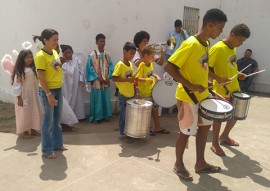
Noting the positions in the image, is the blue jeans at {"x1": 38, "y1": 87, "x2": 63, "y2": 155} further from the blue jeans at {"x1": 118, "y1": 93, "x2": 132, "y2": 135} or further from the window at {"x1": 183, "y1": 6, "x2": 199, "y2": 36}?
the window at {"x1": 183, "y1": 6, "x2": 199, "y2": 36}

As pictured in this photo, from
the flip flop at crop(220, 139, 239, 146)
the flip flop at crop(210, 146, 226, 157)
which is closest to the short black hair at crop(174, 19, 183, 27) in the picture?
the flip flop at crop(220, 139, 239, 146)

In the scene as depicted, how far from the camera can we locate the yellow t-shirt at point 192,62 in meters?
3.46

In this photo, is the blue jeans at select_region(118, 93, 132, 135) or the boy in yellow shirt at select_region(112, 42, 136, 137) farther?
the blue jeans at select_region(118, 93, 132, 135)

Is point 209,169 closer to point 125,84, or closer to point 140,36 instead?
point 125,84

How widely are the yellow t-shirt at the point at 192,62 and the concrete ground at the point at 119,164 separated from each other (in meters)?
1.14

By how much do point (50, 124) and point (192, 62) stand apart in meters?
2.21

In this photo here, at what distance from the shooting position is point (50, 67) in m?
4.11

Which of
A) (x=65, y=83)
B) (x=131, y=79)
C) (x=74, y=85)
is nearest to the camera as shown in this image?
(x=131, y=79)

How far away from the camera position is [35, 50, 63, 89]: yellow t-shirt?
13.1 feet

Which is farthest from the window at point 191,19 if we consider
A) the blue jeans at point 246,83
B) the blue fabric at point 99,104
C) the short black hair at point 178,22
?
the blue fabric at point 99,104

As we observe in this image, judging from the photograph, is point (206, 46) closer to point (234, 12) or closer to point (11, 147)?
point (11, 147)

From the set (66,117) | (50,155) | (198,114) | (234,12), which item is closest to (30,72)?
(66,117)

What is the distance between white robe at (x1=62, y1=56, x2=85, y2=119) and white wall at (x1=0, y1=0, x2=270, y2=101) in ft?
1.33

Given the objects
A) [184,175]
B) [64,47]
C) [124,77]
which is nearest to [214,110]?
[184,175]
